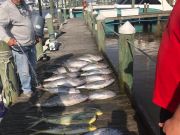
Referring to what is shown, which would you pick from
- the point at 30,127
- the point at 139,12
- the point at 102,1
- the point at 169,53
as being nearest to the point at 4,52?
the point at 30,127

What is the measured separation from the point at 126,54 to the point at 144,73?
27.4ft

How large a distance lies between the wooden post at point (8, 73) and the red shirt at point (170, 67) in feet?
13.5

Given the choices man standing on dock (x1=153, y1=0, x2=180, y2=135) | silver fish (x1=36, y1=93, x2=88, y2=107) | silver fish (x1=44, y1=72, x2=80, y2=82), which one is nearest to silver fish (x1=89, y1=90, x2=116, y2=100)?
silver fish (x1=36, y1=93, x2=88, y2=107)

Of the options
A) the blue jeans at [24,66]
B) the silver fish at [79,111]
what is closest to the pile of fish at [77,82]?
the silver fish at [79,111]

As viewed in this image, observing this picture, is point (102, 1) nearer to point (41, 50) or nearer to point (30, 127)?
point (41, 50)

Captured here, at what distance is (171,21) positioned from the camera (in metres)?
1.90

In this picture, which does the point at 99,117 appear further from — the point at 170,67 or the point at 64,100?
the point at 170,67

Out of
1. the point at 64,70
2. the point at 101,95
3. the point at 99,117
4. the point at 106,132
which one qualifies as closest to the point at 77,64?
the point at 64,70

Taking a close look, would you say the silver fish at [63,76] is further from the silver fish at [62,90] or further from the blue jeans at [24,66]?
the blue jeans at [24,66]

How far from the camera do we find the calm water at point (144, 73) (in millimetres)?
8467

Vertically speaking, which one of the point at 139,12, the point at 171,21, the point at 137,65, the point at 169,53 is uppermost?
the point at 171,21

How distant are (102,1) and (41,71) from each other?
26.1m

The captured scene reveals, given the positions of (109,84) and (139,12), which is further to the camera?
(139,12)

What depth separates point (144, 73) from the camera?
43.8ft
